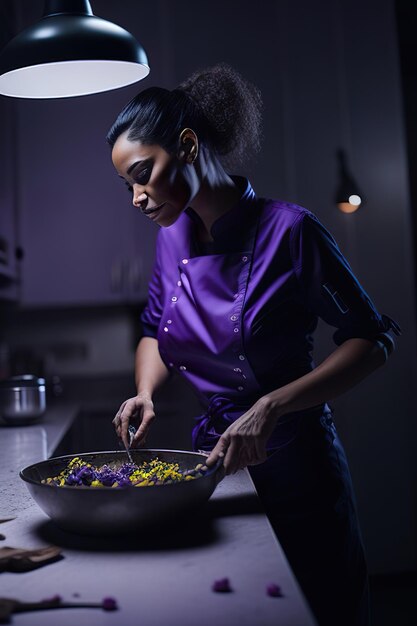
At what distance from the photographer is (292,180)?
291 cm

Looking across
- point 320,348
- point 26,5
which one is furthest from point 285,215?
point 26,5

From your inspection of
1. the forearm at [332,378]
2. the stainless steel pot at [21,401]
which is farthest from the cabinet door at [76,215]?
the forearm at [332,378]

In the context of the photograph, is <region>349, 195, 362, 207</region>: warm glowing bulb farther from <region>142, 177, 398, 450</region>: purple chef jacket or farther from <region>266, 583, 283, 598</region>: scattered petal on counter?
<region>266, 583, 283, 598</region>: scattered petal on counter

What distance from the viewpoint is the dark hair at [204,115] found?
1226 mm

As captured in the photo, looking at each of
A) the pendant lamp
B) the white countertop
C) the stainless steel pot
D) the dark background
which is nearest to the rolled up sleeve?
the white countertop

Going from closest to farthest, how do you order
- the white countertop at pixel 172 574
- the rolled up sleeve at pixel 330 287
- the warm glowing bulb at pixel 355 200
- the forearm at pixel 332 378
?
the white countertop at pixel 172 574, the forearm at pixel 332 378, the rolled up sleeve at pixel 330 287, the warm glowing bulb at pixel 355 200

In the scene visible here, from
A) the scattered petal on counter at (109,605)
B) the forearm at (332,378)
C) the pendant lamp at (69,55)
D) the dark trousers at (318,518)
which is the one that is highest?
the pendant lamp at (69,55)

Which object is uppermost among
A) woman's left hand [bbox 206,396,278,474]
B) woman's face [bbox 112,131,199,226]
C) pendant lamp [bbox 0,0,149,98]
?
pendant lamp [bbox 0,0,149,98]

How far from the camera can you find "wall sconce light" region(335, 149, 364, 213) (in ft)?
9.44

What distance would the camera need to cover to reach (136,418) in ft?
4.19

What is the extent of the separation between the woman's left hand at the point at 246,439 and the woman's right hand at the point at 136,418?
25 centimetres

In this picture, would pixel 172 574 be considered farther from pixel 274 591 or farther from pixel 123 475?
pixel 123 475

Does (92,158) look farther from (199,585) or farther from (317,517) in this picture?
(199,585)

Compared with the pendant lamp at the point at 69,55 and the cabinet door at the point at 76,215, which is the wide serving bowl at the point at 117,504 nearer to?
the pendant lamp at the point at 69,55
